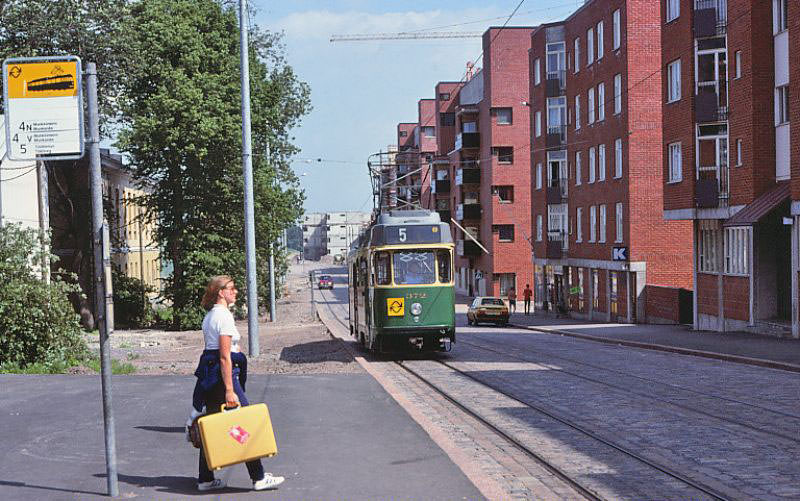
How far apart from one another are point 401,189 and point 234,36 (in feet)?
302

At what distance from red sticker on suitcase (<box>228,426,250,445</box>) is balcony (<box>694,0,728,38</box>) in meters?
31.5

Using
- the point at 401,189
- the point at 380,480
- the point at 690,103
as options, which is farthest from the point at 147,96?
the point at 401,189

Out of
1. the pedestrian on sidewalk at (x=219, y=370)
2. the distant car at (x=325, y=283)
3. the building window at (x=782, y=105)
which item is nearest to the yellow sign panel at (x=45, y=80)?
the pedestrian on sidewalk at (x=219, y=370)

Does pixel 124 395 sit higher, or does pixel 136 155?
pixel 136 155

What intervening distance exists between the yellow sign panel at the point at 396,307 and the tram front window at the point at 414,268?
1.36ft

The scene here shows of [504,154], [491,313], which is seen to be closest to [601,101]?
[491,313]

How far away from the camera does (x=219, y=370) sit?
801 cm

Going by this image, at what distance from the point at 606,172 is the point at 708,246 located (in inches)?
601

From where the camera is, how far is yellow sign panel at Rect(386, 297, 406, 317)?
2402 centimetres

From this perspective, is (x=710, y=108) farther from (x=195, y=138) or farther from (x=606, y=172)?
(x=195, y=138)

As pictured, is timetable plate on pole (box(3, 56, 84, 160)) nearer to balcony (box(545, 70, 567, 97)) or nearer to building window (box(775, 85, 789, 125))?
building window (box(775, 85, 789, 125))

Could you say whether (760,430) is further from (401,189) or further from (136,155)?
(401,189)

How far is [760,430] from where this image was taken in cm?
1183

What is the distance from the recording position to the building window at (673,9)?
37531 millimetres
